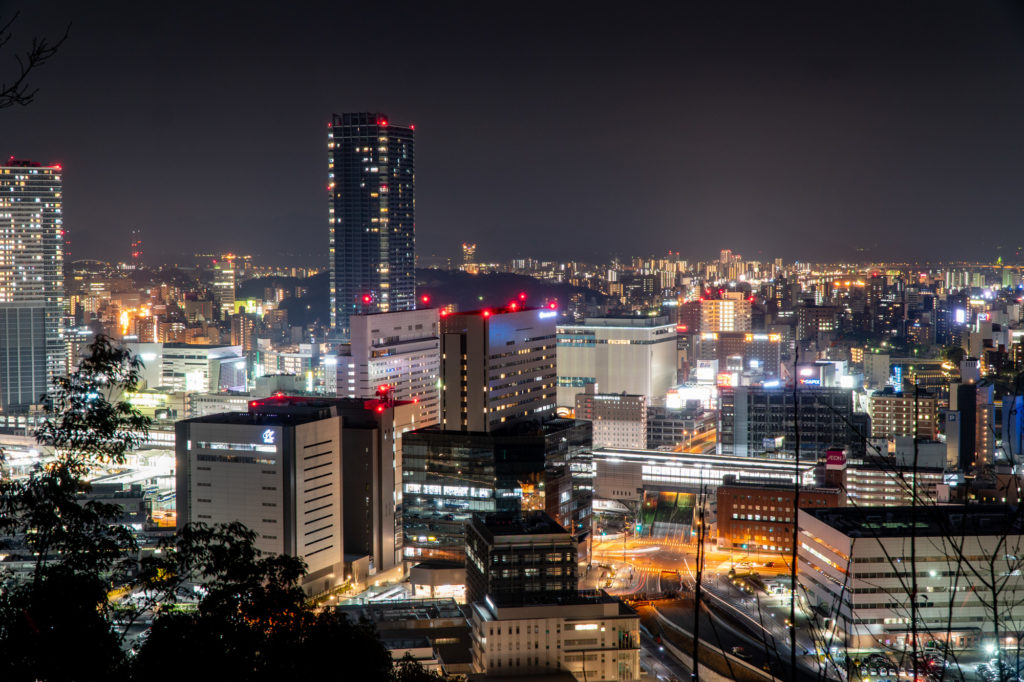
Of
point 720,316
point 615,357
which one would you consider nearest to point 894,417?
point 615,357

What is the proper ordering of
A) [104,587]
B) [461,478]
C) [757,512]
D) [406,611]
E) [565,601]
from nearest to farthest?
[104,587] → [565,601] → [406,611] → [461,478] → [757,512]

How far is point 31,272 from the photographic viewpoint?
27312 mm

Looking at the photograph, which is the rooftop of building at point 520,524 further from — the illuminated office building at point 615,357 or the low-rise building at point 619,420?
the illuminated office building at point 615,357

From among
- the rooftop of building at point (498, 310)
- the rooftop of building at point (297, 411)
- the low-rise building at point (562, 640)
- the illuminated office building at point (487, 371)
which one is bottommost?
the low-rise building at point (562, 640)

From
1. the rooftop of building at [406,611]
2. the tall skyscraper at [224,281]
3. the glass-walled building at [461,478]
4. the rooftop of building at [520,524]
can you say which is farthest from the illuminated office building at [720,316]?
the rooftop of building at [406,611]

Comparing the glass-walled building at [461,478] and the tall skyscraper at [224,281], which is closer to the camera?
the glass-walled building at [461,478]

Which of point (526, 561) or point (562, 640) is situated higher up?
point (526, 561)

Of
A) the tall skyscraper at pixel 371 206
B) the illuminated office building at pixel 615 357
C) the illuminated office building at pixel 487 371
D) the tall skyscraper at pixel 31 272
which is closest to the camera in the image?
the illuminated office building at pixel 487 371

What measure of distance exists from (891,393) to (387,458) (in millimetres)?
11339

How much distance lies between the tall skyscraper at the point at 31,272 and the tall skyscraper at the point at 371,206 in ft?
27.3

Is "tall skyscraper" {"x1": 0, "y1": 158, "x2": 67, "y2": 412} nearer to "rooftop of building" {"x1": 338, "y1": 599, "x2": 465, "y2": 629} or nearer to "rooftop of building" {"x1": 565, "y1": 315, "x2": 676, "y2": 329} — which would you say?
"rooftop of building" {"x1": 565, "y1": 315, "x2": 676, "y2": 329}

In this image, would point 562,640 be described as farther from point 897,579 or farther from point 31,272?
point 31,272

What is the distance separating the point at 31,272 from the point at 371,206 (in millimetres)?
9918

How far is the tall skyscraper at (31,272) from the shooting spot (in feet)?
87.5
